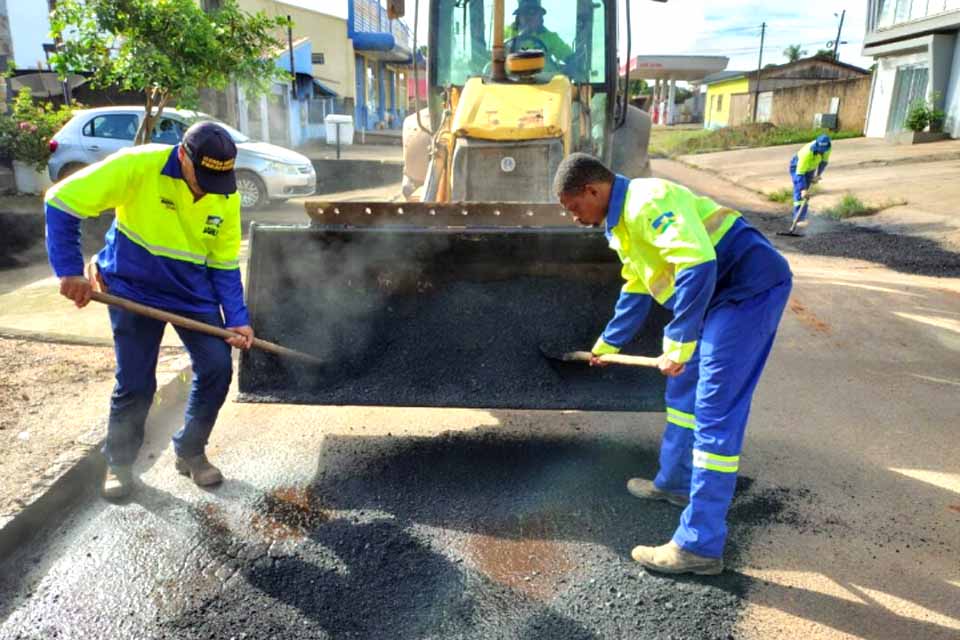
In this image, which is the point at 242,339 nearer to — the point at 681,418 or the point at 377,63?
the point at 681,418

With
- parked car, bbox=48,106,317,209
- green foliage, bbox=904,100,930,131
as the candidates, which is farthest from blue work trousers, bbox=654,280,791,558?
green foliage, bbox=904,100,930,131

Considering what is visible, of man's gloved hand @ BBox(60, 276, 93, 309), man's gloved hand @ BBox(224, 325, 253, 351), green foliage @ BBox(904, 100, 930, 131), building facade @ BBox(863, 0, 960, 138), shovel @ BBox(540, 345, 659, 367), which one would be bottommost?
shovel @ BBox(540, 345, 659, 367)

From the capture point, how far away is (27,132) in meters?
11.4

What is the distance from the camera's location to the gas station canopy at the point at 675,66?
47.6 m

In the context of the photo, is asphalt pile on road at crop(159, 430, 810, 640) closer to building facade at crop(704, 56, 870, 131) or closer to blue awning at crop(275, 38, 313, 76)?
blue awning at crop(275, 38, 313, 76)

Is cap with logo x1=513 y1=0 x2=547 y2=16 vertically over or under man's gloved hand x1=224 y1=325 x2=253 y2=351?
over

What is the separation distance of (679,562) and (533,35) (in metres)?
4.26

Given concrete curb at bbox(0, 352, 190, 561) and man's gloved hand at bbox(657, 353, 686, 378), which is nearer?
man's gloved hand at bbox(657, 353, 686, 378)

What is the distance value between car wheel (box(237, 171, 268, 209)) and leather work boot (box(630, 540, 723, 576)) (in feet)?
34.4

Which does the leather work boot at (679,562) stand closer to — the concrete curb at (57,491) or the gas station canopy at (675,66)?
the concrete curb at (57,491)

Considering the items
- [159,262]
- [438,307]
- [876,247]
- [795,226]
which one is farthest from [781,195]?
[159,262]

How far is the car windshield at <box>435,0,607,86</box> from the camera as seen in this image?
18.6ft

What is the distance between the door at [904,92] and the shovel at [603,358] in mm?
24404

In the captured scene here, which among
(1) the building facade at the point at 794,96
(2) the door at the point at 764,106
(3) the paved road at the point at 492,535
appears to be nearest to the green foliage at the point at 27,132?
(3) the paved road at the point at 492,535
